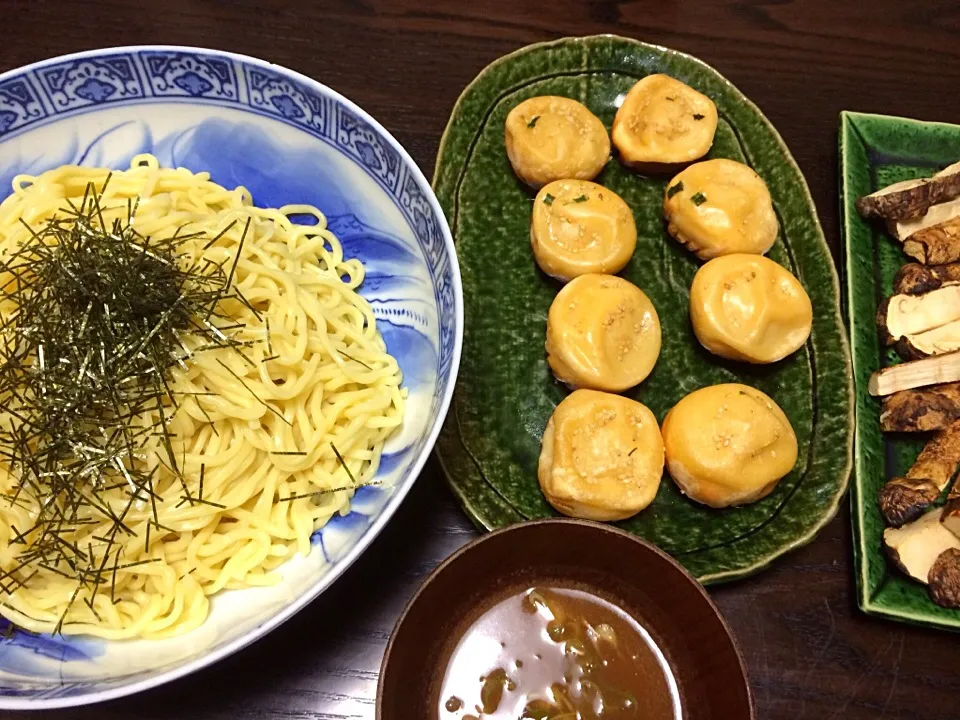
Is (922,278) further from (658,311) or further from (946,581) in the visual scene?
(946,581)

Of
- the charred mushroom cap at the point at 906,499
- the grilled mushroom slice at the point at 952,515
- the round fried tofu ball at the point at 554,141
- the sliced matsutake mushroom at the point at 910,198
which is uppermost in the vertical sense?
the round fried tofu ball at the point at 554,141

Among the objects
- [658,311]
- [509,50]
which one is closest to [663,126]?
[658,311]

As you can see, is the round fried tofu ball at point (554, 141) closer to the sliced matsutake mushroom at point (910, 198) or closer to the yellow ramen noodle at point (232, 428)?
the yellow ramen noodle at point (232, 428)

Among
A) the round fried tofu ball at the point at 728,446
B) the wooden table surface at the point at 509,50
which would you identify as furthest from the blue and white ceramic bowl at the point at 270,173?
the round fried tofu ball at the point at 728,446

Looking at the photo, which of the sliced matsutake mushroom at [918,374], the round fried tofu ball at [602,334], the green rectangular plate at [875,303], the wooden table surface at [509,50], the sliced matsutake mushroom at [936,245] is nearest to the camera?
the wooden table surface at [509,50]

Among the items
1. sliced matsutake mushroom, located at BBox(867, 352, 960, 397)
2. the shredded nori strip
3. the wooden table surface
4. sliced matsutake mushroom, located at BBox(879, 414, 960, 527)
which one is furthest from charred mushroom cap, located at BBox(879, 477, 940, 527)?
the shredded nori strip

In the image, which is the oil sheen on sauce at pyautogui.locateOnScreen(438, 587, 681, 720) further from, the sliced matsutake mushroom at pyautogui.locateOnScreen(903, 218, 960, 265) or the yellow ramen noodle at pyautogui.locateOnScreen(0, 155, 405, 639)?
the sliced matsutake mushroom at pyautogui.locateOnScreen(903, 218, 960, 265)
